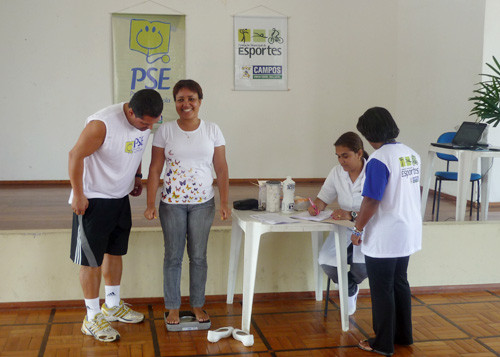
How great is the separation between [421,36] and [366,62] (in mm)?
826

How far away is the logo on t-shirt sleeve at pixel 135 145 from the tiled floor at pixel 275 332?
3.41ft

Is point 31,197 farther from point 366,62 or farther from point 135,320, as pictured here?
point 366,62

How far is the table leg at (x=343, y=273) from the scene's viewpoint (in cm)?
329

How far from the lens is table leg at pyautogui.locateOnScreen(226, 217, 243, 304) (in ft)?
12.1

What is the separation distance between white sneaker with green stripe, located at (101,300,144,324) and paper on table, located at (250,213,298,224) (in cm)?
93

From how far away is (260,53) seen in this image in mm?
7070

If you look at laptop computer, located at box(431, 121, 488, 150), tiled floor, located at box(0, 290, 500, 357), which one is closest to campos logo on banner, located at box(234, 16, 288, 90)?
laptop computer, located at box(431, 121, 488, 150)

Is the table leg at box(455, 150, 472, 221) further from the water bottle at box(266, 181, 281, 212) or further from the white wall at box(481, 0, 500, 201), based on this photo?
the water bottle at box(266, 181, 281, 212)

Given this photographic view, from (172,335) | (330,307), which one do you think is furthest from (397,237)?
(172,335)

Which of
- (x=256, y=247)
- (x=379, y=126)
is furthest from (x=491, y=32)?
(x=256, y=247)

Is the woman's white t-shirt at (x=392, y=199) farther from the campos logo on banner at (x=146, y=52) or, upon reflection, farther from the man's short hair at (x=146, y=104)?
the campos logo on banner at (x=146, y=52)

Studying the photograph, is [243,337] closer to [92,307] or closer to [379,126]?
[92,307]

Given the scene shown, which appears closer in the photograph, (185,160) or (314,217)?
(185,160)

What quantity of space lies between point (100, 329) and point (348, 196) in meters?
1.58
